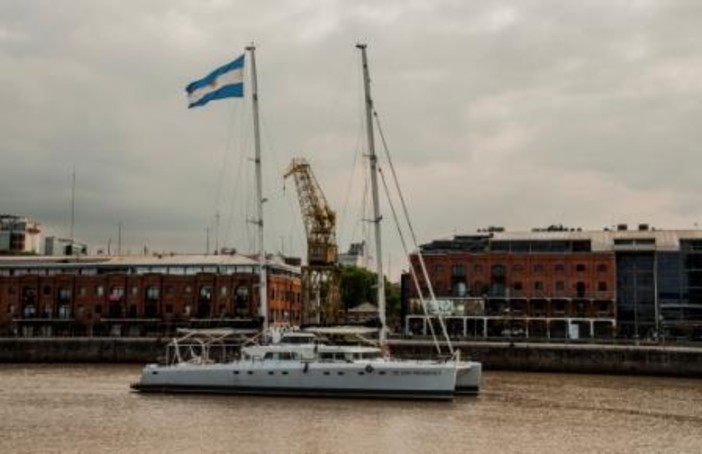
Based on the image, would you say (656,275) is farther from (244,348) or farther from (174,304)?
(244,348)

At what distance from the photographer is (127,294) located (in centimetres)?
12975

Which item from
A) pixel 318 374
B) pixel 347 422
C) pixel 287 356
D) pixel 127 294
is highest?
pixel 127 294

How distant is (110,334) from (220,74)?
7030 centimetres

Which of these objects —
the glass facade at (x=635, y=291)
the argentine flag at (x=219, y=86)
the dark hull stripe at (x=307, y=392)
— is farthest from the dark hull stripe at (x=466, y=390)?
the glass facade at (x=635, y=291)

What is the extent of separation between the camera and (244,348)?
62750mm

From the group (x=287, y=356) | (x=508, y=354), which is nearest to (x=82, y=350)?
(x=508, y=354)

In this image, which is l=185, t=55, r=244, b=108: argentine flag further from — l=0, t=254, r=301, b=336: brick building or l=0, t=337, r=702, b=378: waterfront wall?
l=0, t=254, r=301, b=336: brick building

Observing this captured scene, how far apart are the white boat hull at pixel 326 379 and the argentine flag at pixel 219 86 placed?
19242mm

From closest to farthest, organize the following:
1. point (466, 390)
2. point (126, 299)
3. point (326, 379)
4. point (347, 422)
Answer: point (347, 422)
point (326, 379)
point (466, 390)
point (126, 299)

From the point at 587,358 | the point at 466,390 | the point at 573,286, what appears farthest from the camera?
the point at 573,286

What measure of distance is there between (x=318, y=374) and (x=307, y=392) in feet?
4.49

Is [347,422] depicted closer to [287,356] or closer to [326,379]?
[326,379]

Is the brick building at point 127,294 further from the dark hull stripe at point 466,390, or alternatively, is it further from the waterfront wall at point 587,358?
the dark hull stripe at point 466,390

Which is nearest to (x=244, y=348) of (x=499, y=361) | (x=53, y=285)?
(x=499, y=361)
